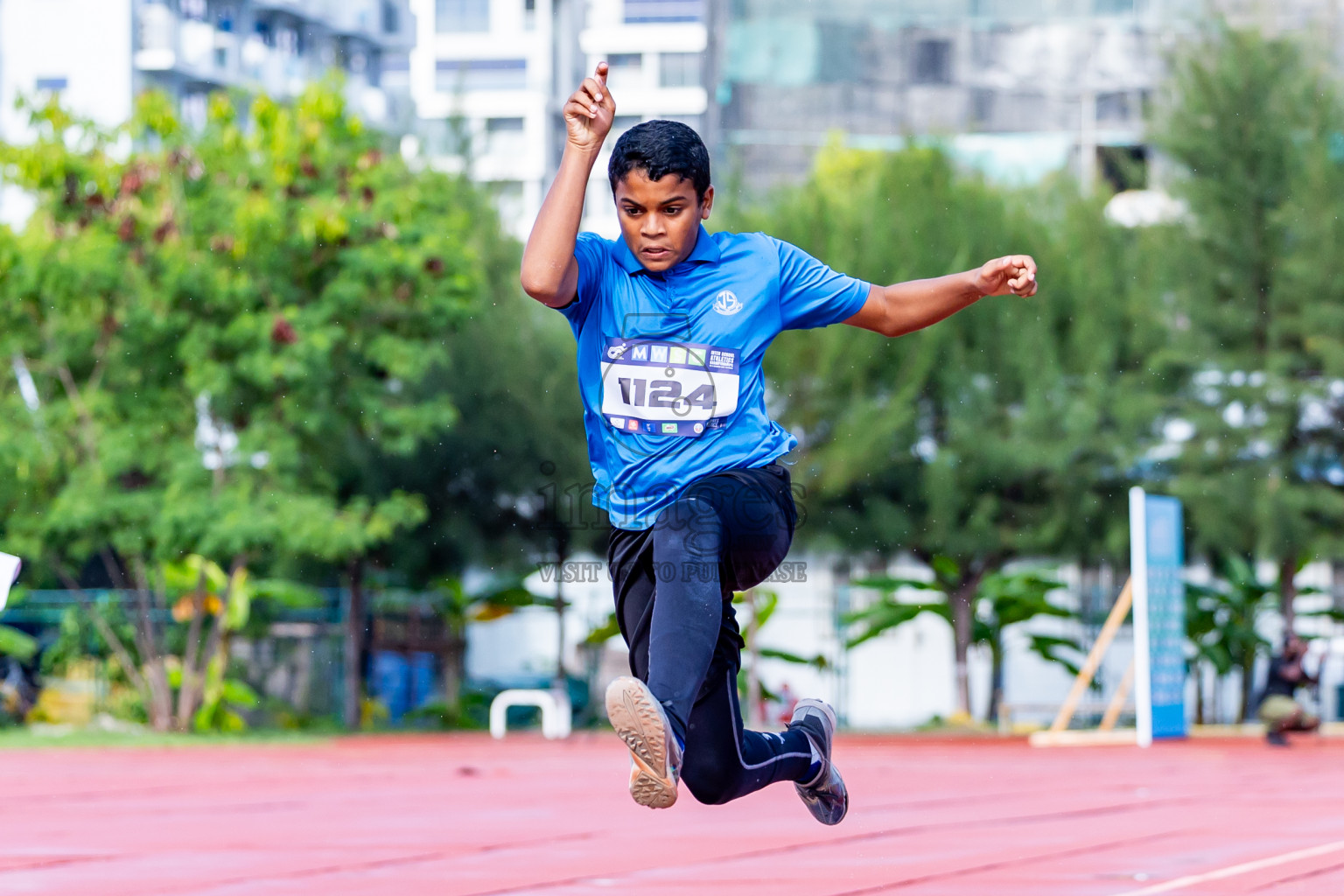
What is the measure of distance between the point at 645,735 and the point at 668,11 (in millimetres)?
63067

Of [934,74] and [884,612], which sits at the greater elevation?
[934,74]

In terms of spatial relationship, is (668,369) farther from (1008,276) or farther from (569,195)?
(1008,276)

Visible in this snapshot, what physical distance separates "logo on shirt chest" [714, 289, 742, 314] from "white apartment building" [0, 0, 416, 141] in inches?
1314

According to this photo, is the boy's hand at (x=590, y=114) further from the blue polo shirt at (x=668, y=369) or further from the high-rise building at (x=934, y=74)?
the high-rise building at (x=934, y=74)

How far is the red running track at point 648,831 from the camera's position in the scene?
5750 millimetres

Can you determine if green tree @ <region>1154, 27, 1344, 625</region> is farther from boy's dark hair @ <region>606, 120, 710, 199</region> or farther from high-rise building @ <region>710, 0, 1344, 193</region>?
high-rise building @ <region>710, 0, 1344, 193</region>

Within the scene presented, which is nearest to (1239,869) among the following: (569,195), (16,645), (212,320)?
(569,195)

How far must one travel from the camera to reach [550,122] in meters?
64.7

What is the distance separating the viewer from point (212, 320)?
18.2m

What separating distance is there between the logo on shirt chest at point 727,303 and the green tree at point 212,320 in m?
13.9

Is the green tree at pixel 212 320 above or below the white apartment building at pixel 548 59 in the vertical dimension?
below

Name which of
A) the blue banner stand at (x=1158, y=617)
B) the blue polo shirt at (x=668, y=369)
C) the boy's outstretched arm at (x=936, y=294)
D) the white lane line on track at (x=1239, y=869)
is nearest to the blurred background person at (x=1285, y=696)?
the blue banner stand at (x=1158, y=617)

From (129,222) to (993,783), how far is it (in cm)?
1090

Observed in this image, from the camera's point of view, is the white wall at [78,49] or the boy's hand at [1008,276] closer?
the boy's hand at [1008,276]
